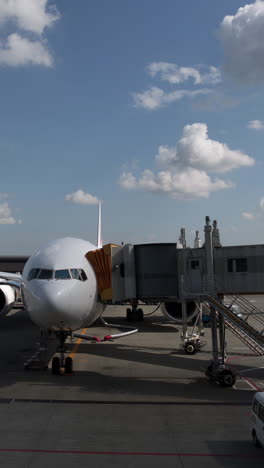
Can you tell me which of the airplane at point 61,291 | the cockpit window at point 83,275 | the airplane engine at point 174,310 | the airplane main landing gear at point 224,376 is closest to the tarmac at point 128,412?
the airplane main landing gear at point 224,376

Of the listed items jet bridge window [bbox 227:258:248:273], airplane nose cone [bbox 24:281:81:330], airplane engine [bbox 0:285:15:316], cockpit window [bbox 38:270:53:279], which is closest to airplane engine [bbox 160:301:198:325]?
airplane engine [bbox 0:285:15:316]

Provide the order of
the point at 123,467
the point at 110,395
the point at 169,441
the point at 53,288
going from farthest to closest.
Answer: the point at 53,288
the point at 110,395
the point at 169,441
the point at 123,467

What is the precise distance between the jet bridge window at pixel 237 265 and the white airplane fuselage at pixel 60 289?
5.85m

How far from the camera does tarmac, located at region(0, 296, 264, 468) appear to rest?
9.84 metres

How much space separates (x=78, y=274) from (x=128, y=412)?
21.2 feet

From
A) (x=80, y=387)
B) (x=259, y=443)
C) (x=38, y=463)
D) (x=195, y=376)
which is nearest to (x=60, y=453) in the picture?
(x=38, y=463)

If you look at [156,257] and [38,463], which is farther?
[156,257]

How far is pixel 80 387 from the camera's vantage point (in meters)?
15.8

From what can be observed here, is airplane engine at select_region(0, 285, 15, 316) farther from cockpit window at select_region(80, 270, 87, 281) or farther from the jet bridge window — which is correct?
the jet bridge window

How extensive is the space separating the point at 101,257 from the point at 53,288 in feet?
11.4

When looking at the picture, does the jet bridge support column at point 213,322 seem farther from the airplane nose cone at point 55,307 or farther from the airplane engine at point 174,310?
the airplane engine at point 174,310

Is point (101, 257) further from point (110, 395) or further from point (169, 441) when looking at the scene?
point (169, 441)

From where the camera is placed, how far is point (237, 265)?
56.6ft

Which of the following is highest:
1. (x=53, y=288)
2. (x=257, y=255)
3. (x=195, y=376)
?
(x=257, y=255)
